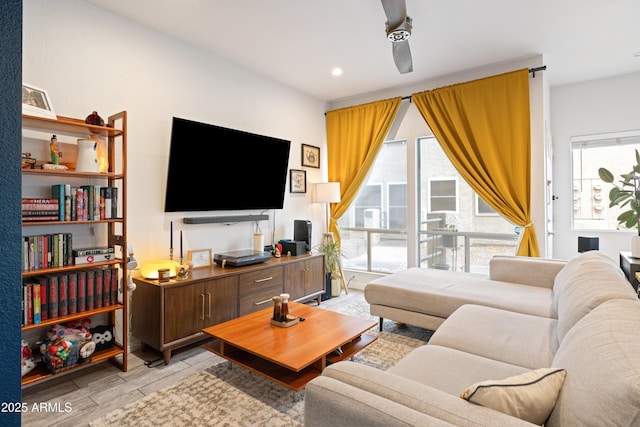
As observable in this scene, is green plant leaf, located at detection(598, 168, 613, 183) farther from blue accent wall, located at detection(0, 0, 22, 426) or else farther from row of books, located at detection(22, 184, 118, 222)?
row of books, located at detection(22, 184, 118, 222)

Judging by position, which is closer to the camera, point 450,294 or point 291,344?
point 291,344

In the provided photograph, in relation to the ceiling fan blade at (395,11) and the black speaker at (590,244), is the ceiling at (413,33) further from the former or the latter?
the black speaker at (590,244)

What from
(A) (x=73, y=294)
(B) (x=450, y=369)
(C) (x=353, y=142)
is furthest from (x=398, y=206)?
(A) (x=73, y=294)

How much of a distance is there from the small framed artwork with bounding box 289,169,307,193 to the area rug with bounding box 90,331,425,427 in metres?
2.51

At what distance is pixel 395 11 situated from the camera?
2.08 meters

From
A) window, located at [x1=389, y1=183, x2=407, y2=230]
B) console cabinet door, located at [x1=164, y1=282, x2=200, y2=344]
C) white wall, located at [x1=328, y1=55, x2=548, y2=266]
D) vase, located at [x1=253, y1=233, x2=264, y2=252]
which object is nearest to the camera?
console cabinet door, located at [x1=164, y1=282, x2=200, y2=344]

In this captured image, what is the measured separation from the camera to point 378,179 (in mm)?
4770

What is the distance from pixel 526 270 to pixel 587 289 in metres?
1.46

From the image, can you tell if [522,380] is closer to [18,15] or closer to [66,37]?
[18,15]

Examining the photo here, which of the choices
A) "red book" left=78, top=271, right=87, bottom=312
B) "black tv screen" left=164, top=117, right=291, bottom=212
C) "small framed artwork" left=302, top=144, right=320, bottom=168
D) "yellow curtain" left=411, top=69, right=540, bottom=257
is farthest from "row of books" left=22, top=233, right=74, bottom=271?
"yellow curtain" left=411, top=69, right=540, bottom=257

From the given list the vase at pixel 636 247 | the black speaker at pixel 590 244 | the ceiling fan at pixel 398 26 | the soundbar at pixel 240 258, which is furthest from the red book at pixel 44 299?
the black speaker at pixel 590 244

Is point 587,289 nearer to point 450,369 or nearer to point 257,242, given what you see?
point 450,369

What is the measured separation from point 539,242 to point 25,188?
4.54 metres

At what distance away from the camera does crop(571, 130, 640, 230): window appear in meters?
3.99
